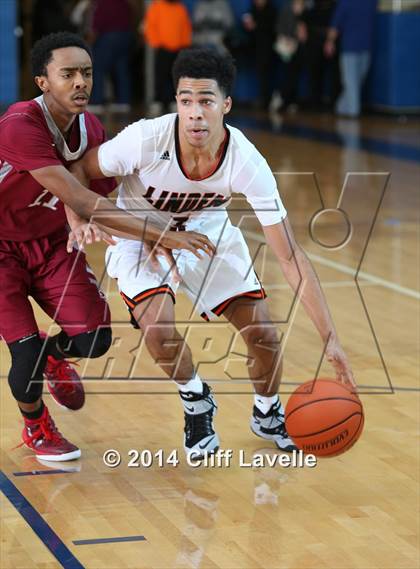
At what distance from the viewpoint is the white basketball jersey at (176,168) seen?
4.48 m

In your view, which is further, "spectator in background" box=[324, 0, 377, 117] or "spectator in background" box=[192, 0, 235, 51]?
"spectator in background" box=[192, 0, 235, 51]

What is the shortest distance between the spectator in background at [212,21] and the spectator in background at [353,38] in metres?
1.65

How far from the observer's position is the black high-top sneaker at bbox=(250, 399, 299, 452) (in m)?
4.92

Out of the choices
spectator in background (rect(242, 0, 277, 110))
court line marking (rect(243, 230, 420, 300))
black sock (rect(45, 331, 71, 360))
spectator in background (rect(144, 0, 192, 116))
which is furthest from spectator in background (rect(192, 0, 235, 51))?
black sock (rect(45, 331, 71, 360))

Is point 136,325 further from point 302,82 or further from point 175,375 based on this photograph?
point 302,82

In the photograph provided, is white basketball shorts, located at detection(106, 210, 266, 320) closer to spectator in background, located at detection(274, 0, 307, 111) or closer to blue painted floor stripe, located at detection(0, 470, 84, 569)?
blue painted floor stripe, located at detection(0, 470, 84, 569)

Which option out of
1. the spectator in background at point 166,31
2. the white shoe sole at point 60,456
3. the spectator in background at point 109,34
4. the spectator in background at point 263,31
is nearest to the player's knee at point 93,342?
the white shoe sole at point 60,456

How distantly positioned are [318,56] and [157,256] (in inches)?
518

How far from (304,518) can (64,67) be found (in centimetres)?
189

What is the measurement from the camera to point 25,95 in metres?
18.6

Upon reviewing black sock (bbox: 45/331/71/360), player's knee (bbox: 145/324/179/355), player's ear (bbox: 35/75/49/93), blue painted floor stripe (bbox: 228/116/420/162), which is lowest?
blue painted floor stripe (bbox: 228/116/420/162)

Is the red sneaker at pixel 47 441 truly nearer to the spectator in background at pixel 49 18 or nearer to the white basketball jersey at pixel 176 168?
the white basketball jersey at pixel 176 168

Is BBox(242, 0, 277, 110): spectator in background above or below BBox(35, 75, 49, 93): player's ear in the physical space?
below

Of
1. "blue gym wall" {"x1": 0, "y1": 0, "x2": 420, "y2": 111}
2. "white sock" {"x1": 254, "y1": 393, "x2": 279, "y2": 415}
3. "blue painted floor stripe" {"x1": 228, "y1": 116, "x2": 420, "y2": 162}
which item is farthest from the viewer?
"blue gym wall" {"x1": 0, "y1": 0, "x2": 420, "y2": 111}
